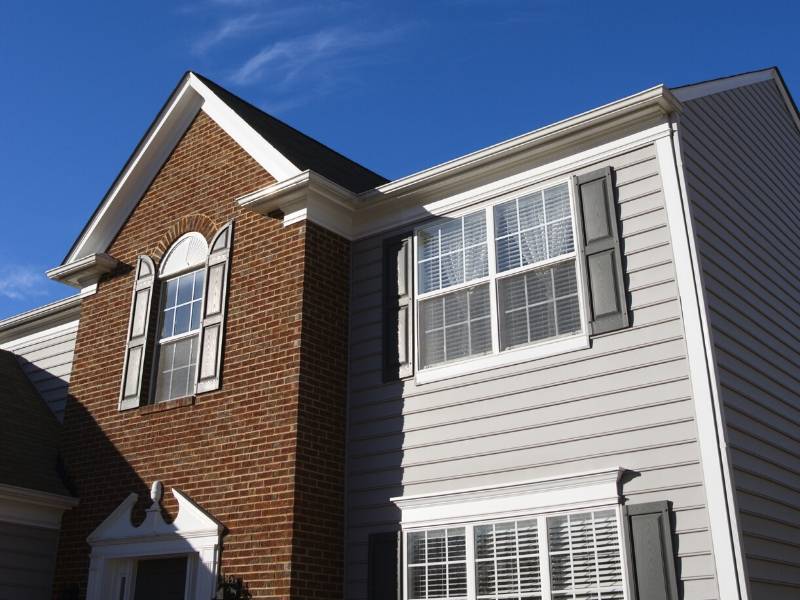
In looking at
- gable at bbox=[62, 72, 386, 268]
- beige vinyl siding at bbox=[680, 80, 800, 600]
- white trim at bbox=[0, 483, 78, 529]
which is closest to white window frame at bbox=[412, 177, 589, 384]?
beige vinyl siding at bbox=[680, 80, 800, 600]

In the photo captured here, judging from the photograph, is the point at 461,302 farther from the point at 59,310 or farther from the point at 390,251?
the point at 59,310

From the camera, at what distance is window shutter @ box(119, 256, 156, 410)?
10.8 metres

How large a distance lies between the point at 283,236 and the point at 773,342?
5397 mm

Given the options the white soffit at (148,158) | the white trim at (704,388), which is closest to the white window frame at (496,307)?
the white trim at (704,388)

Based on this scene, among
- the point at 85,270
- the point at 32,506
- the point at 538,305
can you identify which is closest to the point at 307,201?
the point at 538,305

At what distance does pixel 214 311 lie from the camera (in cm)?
1029

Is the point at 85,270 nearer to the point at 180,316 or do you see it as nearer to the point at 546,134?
the point at 180,316

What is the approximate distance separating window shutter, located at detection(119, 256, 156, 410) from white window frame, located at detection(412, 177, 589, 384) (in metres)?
3.68

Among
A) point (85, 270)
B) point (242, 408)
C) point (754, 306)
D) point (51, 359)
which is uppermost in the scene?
point (85, 270)

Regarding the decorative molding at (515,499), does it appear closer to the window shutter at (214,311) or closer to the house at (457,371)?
the house at (457,371)

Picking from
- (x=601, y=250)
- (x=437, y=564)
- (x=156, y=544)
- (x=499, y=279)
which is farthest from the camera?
(x=156, y=544)

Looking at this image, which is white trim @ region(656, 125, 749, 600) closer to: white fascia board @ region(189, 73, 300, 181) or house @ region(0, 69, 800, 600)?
house @ region(0, 69, 800, 600)

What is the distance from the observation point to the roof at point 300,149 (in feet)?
35.9

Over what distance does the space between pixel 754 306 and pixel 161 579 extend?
6.96 meters
